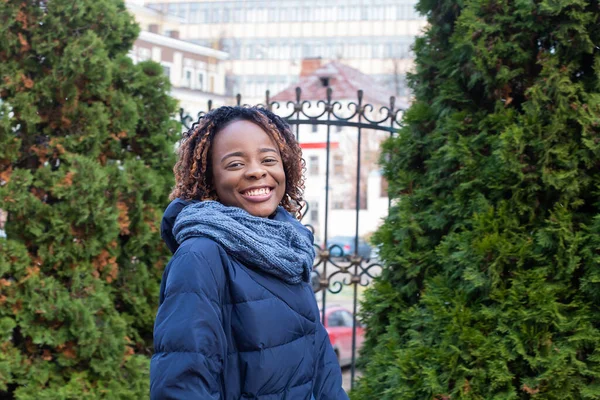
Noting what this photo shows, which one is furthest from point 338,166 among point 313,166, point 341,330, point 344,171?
point 341,330

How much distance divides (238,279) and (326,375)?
0.53m

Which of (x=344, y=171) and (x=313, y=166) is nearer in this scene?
(x=313, y=166)

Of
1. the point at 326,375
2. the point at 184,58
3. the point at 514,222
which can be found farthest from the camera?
the point at 184,58

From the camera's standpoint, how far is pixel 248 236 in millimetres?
2129

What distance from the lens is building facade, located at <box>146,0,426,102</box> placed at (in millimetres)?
78688

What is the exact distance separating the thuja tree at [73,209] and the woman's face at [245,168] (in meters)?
2.20

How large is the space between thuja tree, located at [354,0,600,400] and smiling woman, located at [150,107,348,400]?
100cm

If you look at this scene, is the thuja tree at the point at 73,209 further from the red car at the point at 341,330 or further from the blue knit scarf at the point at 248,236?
the red car at the point at 341,330

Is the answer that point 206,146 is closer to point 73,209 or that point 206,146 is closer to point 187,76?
point 73,209

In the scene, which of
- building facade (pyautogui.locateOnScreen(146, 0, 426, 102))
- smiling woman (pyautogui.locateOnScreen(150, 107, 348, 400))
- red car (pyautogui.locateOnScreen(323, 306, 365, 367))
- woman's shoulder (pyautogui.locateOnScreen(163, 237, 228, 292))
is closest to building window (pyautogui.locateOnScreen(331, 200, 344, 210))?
red car (pyautogui.locateOnScreen(323, 306, 365, 367))

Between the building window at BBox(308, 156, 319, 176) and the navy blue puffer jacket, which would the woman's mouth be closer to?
the navy blue puffer jacket

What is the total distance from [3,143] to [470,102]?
264 cm

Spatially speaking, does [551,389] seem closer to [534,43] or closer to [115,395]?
[534,43]

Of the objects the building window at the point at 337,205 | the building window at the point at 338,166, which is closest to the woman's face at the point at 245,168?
the building window at the point at 338,166
